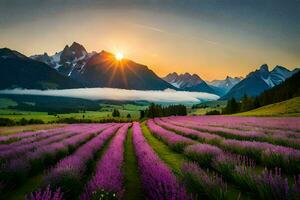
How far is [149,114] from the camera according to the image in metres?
122

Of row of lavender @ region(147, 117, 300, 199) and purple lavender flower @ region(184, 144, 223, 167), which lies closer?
row of lavender @ region(147, 117, 300, 199)

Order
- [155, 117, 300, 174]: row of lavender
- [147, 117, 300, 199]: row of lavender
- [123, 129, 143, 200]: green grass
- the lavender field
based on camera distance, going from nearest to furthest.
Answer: [147, 117, 300, 199]: row of lavender
the lavender field
[123, 129, 143, 200]: green grass
[155, 117, 300, 174]: row of lavender

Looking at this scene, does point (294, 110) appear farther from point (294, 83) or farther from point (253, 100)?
point (294, 83)

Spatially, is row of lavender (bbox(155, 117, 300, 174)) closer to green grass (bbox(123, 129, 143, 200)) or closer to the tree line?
green grass (bbox(123, 129, 143, 200))

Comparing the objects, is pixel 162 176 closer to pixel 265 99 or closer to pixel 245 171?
pixel 245 171

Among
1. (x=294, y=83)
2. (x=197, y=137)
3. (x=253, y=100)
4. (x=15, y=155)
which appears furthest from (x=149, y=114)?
(x=15, y=155)

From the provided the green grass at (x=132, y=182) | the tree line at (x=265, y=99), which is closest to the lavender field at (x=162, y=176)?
the green grass at (x=132, y=182)

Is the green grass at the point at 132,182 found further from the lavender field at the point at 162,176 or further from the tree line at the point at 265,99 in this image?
the tree line at the point at 265,99

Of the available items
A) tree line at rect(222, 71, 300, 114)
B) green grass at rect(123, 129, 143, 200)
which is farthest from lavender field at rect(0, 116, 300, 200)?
tree line at rect(222, 71, 300, 114)

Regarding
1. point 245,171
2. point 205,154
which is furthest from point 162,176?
point 205,154

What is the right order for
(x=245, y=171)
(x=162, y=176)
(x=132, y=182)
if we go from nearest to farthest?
(x=162, y=176) < (x=245, y=171) < (x=132, y=182)

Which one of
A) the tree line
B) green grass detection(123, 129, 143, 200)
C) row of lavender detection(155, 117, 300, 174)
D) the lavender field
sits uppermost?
the tree line

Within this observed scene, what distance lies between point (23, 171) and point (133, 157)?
680 centimetres

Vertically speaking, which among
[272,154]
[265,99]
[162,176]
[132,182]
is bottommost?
[132,182]
